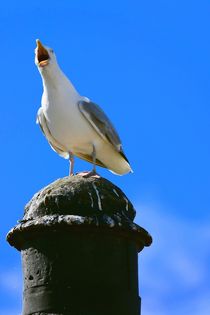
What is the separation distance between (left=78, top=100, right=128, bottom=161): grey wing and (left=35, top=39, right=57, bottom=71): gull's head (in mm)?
558

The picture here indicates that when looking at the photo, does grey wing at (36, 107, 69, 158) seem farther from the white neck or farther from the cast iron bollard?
the cast iron bollard

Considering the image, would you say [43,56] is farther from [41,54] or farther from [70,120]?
[70,120]

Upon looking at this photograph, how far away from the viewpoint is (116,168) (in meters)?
7.12

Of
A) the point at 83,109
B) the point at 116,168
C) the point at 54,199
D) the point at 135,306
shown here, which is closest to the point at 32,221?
the point at 54,199

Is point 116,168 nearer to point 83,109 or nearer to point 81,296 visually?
point 83,109

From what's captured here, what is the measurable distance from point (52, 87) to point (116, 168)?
125 centimetres

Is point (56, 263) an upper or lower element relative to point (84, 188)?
lower

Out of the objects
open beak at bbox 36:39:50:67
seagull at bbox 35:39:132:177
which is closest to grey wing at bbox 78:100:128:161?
seagull at bbox 35:39:132:177

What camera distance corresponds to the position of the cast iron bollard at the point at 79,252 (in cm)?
402

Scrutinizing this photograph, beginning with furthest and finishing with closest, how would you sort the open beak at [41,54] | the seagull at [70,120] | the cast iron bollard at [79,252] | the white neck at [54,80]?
the open beak at [41,54] < the white neck at [54,80] < the seagull at [70,120] < the cast iron bollard at [79,252]

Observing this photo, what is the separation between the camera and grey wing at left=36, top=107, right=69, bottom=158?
675cm

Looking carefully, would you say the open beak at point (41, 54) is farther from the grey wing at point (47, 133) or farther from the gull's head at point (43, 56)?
the grey wing at point (47, 133)

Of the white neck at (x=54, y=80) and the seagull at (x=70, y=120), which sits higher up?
the white neck at (x=54, y=80)

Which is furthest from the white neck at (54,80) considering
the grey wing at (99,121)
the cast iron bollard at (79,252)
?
the cast iron bollard at (79,252)
